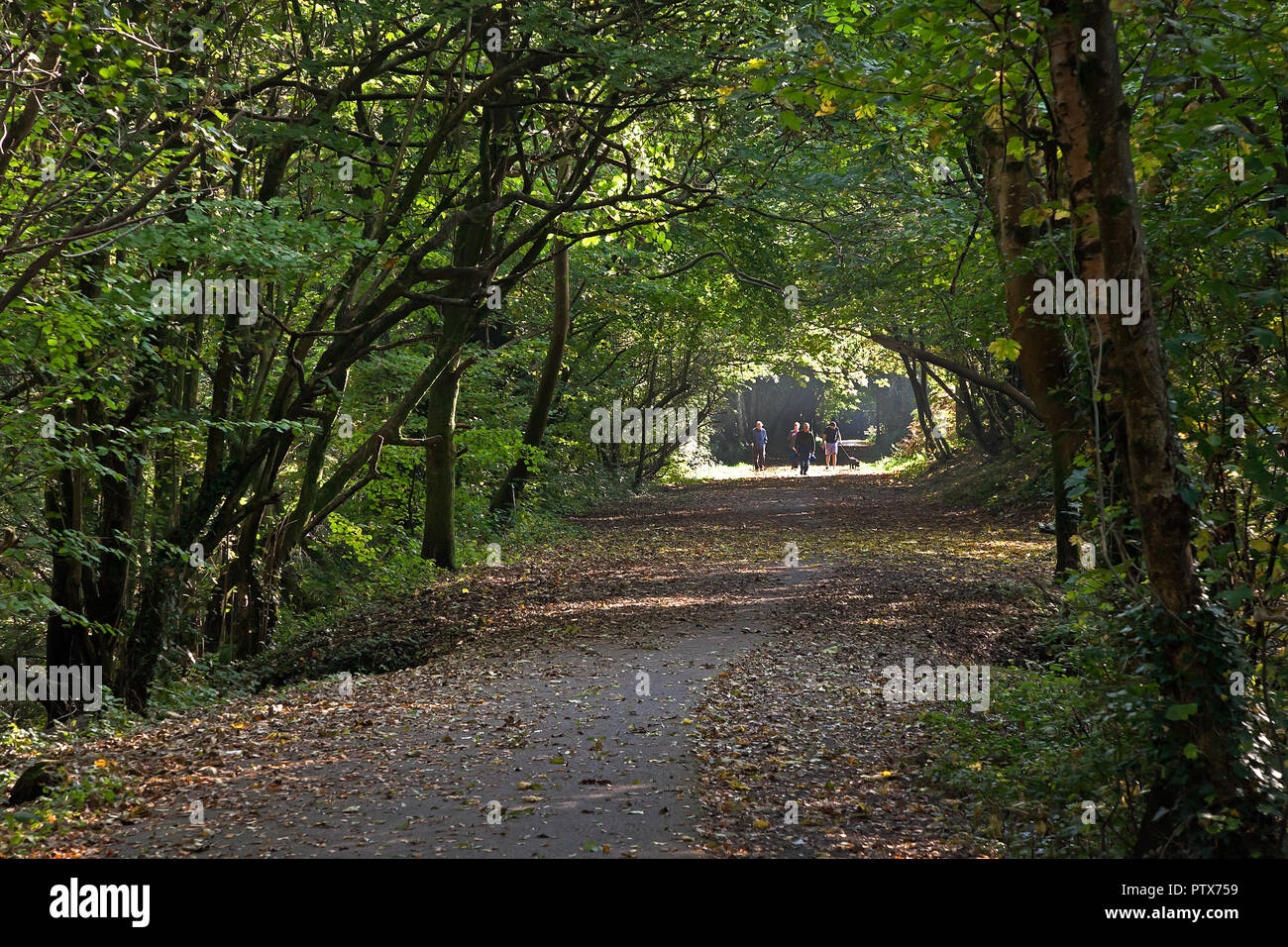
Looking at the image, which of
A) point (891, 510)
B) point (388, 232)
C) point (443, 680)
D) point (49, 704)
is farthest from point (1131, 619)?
point (891, 510)

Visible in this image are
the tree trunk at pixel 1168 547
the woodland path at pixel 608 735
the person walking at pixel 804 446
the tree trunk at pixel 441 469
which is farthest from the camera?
the person walking at pixel 804 446

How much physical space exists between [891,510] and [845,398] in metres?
34.5

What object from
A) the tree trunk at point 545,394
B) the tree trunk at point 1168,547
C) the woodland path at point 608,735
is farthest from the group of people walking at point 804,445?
the tree trunk at point 1168,547

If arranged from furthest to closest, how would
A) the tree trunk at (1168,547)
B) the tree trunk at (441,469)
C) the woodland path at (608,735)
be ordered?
1. the tree trunk at (441,469)
2. the woodland path at (608,735)
3. the tree trunk at (1168,547)

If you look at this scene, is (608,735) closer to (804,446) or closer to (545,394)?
(545,394)

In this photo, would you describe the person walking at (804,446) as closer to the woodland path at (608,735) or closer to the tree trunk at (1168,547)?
the woodland path at (608,735)

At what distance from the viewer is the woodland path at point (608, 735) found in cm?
562

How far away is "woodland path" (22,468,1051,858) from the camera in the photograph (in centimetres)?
562

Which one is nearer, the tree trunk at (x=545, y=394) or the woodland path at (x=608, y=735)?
the woodland path at (x=608, y=735)

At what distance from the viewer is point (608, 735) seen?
759cm

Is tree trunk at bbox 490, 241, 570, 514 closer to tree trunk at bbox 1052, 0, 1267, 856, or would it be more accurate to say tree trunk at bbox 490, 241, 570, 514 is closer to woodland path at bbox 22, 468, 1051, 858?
woodland path at bbox 22, 468, 1051, 858

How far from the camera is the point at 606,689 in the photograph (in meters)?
9.08

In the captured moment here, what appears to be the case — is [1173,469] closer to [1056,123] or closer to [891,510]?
[1056,123]

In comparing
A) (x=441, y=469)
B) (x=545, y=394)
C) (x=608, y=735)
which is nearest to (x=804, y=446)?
(x=545, y=394)
